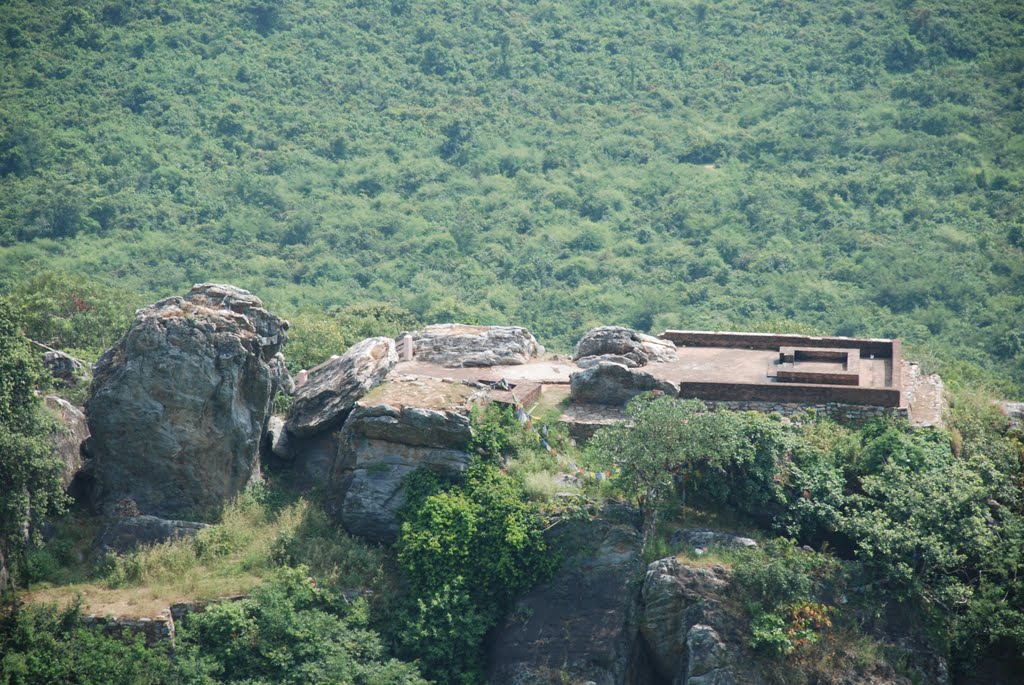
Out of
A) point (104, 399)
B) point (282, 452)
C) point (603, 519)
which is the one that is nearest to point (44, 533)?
point (104, 399)

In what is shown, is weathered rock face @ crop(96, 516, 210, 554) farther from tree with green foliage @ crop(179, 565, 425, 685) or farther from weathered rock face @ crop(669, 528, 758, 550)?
weathered rock face @ crop(669, 528, 758, 550)

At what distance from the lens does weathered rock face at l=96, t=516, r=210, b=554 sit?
3203 cm

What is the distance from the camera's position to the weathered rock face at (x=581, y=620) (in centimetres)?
2983

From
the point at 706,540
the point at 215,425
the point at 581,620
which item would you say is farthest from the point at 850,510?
the point at 215,425

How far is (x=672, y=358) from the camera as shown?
37906mm

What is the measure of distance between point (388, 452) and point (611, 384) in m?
5.45

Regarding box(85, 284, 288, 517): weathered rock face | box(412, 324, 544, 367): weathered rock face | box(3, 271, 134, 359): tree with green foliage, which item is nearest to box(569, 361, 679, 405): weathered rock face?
box(412, 324, 544, 367): weathered rock face

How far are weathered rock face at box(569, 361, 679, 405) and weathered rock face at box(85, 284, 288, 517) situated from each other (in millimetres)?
7254

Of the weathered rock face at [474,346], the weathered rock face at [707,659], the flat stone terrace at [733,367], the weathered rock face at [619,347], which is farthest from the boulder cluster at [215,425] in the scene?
the weathered rock face at [707,659]

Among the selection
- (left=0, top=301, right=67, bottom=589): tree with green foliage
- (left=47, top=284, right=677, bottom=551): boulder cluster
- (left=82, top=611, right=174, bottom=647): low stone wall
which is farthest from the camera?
(left=47, top=284, right=677, bottom=551): boulder cluster

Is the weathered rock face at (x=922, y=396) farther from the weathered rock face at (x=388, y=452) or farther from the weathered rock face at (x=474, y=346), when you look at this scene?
the weathered rock face at (x=388, y=452)

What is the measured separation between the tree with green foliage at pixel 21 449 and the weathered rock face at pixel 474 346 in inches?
387

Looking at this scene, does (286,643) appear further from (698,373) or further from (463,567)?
(698,373)

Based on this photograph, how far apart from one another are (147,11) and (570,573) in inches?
2290
